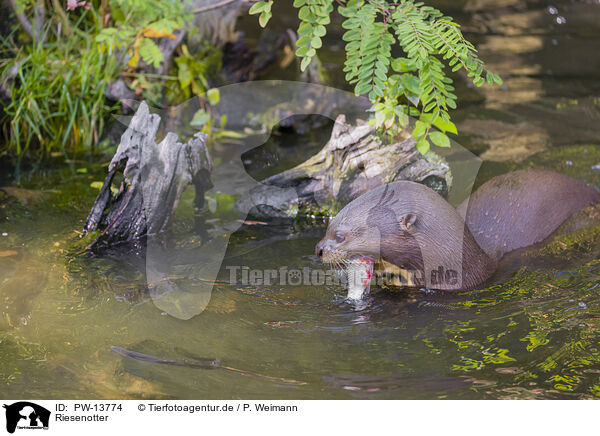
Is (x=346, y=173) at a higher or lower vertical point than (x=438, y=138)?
lower

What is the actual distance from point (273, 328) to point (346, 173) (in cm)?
136

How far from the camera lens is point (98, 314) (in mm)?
2969

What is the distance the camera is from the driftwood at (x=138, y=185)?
12.2ft

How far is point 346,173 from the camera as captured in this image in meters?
3.95

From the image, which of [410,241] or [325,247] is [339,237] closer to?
[325,247]

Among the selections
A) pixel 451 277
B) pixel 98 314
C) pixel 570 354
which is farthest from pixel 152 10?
pixel 570 354

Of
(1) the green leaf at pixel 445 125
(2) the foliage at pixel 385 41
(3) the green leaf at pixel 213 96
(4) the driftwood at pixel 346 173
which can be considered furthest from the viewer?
(3) the green leaf at pixel 213 96

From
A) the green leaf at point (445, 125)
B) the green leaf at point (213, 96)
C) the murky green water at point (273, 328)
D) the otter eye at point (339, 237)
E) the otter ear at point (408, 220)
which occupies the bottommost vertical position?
the murky green water at point (273, 328)

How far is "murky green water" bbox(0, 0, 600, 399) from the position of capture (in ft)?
8.18

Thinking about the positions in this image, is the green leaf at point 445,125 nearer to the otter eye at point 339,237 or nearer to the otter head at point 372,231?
the otter head at point 372,231

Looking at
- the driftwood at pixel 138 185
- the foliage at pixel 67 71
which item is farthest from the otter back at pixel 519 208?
the foliage at pixel 67 71
